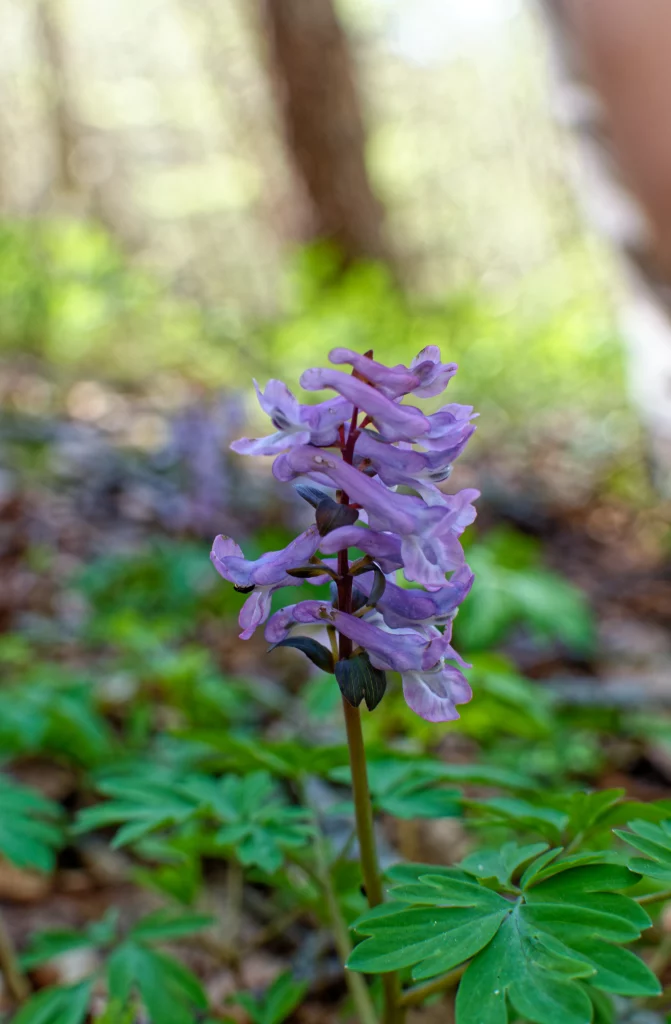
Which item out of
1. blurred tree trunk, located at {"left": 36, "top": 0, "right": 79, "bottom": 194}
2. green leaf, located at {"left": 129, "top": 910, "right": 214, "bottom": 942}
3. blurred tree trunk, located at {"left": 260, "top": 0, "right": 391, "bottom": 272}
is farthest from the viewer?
blurred tree trunk, located at {"left": 36, "top": 0, "right": 79, "bottom": 194}

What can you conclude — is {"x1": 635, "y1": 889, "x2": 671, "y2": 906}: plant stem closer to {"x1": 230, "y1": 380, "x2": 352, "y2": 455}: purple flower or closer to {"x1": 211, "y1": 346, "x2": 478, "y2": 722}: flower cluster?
{"x1": 211, "y1": 346, "x2": 478, "y2": 722}: flower cluster

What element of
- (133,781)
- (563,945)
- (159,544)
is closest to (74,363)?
(159,544)

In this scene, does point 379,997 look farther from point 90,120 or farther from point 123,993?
point 90,120

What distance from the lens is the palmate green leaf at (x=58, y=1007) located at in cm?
140

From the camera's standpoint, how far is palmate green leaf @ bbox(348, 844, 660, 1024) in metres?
0.87

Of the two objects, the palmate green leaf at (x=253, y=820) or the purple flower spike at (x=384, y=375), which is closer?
the purple flower spike at (x=384, y=375)

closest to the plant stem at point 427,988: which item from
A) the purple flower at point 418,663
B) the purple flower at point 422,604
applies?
the purple flower at point 418,663

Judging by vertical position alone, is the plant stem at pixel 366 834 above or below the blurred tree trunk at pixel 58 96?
below

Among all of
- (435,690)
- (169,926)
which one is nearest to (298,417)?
(435,690)

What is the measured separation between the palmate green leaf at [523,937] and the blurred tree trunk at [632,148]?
3844 millimetres

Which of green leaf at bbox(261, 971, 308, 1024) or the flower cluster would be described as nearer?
the flower cluster

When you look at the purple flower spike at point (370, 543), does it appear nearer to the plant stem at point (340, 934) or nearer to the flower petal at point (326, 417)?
the flower petal at point (326, 417)

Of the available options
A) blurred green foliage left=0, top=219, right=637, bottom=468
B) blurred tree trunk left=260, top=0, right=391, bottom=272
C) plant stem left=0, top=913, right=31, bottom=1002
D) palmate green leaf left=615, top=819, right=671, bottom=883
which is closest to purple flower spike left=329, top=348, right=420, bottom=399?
palmate green leaf left=615, top=819, right=671, bottom=883

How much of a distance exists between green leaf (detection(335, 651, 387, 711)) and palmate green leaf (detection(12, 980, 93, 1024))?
0.76 m
